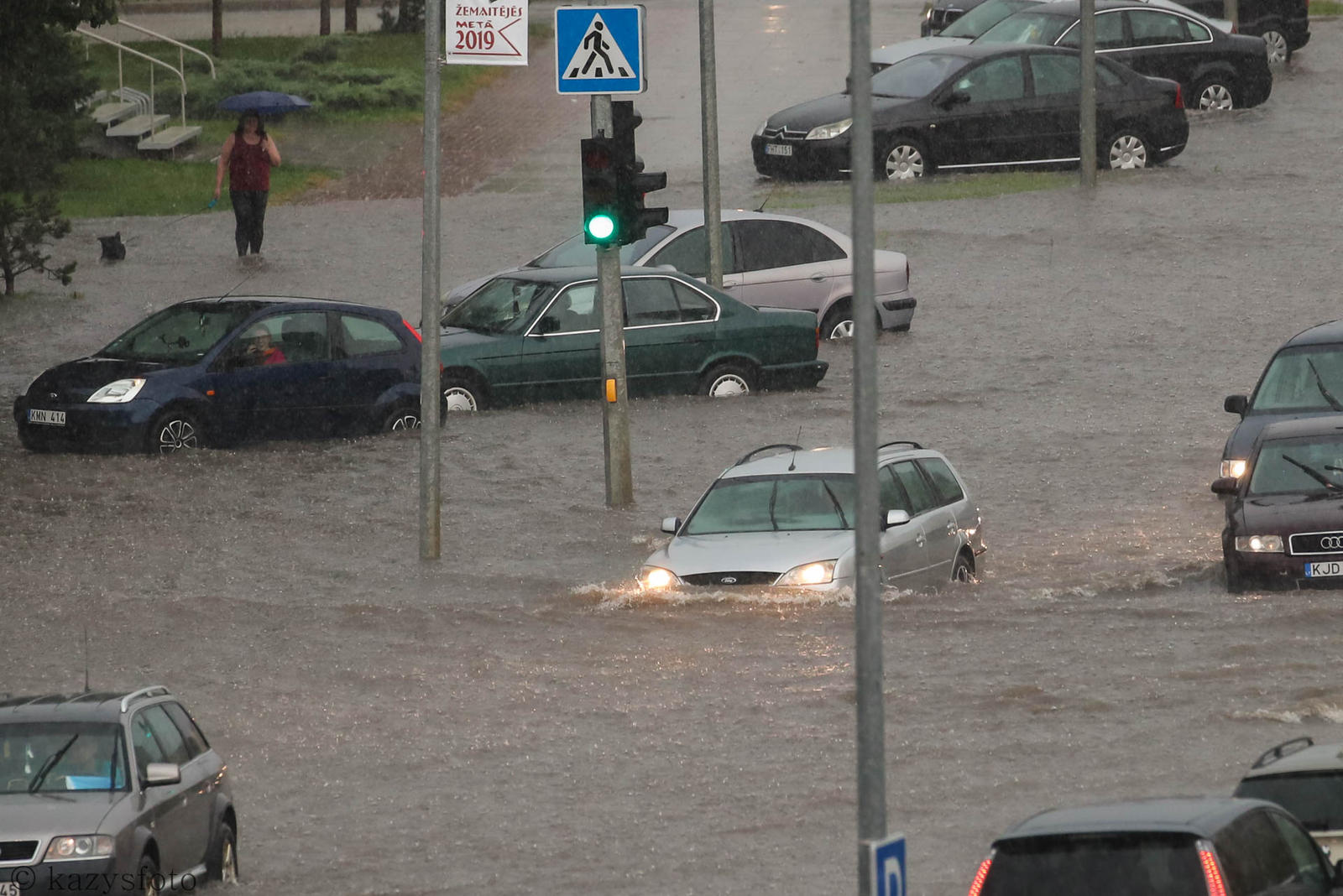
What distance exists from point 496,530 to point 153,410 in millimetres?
3301

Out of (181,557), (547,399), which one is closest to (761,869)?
(181,557)

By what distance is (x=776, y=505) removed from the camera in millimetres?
16500

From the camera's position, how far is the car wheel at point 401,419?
22.0 m

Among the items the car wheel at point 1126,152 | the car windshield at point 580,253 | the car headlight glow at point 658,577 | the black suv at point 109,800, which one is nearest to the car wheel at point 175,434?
the car windshield at point 580,253

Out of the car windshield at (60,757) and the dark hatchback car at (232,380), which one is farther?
the dark hatchback car at (232,380)

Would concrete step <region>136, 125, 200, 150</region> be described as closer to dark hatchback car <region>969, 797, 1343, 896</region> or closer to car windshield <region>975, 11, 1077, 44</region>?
car windshield <region>975, 11, 1077, 44</region>

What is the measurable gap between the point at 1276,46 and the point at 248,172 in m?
20.0

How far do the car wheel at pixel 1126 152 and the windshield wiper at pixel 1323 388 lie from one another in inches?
547

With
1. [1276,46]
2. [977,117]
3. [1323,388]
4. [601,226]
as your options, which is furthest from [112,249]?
[1276,46]

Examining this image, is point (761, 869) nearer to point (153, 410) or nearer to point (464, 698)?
point (464, 698)

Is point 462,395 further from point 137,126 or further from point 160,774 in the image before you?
point 137,126

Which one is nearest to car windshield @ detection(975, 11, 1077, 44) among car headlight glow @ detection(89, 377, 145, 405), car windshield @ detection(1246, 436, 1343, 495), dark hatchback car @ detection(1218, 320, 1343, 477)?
dark hatchback car @ detection(1218, 320, 1343, 477)

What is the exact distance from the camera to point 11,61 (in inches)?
869

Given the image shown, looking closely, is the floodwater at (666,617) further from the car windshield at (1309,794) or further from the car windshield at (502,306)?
the car windshield at (1309,794)
